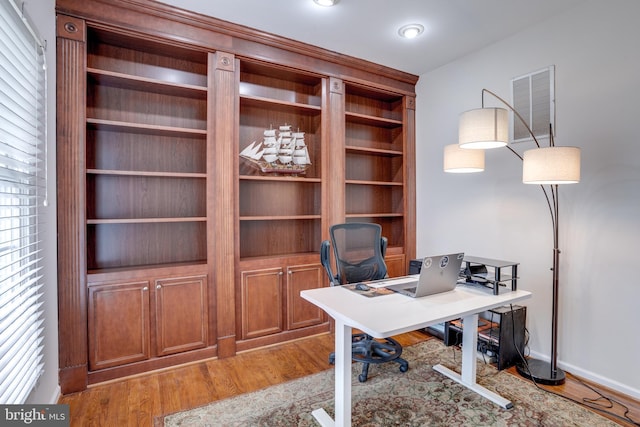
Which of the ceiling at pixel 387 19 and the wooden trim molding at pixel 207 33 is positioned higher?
the ceiling at pixel 387 19

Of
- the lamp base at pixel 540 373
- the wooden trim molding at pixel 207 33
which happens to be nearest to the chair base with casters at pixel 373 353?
the lamp base at pixel 540 373

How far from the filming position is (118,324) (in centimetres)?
236

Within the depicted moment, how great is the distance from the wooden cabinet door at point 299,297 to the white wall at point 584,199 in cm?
161

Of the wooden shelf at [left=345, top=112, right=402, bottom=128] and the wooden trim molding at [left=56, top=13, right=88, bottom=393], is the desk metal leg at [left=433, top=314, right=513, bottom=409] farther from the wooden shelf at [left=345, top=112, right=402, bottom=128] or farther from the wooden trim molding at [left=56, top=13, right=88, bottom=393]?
the wooden trim molding at [left=56, top=13, right=88, bottom=393]

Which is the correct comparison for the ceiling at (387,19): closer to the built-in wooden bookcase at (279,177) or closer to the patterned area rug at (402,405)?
the built-in wooden bookcase at (279,177)

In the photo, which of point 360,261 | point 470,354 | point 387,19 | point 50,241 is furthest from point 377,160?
point 50,241

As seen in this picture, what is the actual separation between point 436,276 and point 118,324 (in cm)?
223

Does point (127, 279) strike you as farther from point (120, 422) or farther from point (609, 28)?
point (609, 28)

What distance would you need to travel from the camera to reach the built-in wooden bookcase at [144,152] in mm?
2506

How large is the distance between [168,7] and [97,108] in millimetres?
940

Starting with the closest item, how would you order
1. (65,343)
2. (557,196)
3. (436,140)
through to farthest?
1. (65,343)
2. (557,196)
3. (436,140)

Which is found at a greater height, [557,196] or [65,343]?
[557,196]

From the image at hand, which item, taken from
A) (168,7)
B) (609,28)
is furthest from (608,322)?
(168,7)

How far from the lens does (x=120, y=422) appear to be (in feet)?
6.19
